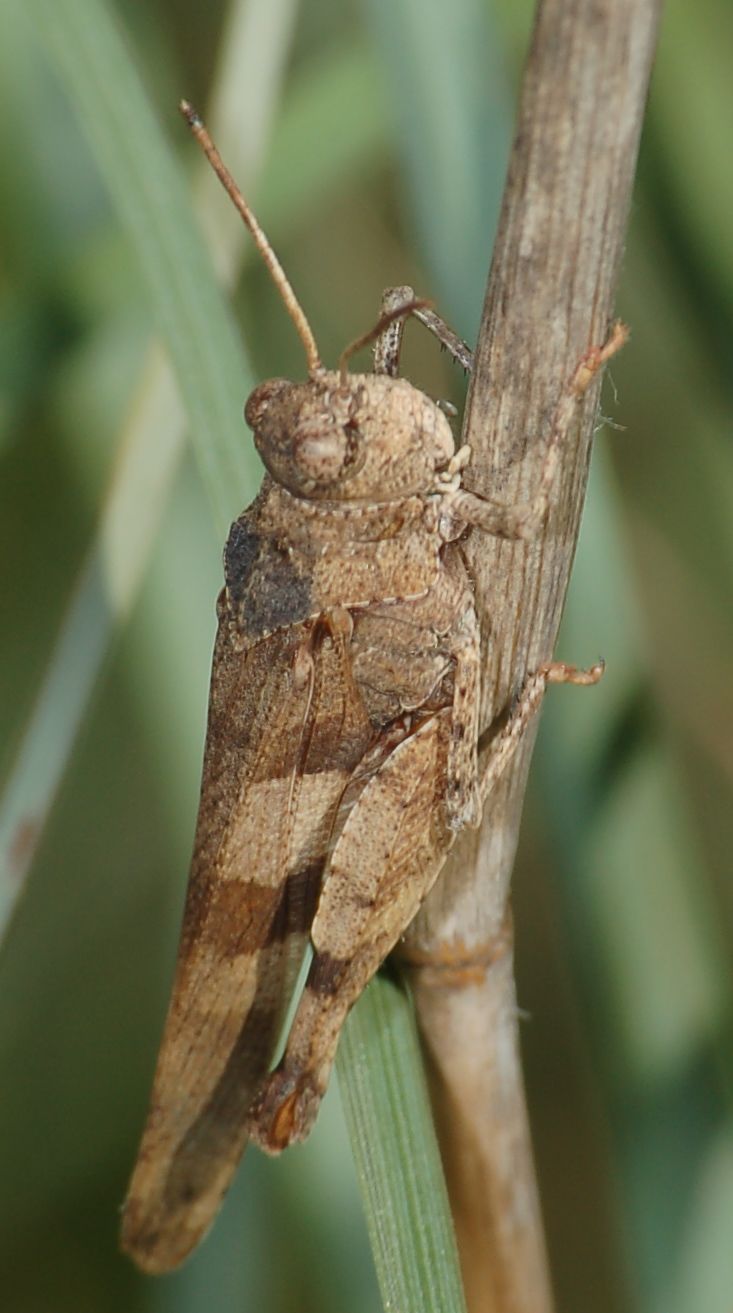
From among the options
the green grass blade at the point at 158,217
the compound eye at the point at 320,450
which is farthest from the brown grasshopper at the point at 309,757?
the green grass blade at the point at 158,217

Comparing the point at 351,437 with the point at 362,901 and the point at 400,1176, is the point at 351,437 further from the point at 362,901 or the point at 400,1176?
the point at 400,1176

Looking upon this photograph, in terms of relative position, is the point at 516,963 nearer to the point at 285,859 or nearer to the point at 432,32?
the point at 285,859

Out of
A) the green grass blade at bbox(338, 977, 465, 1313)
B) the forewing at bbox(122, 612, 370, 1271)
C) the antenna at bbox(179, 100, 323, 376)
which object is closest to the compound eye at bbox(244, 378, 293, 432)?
the antenna at bbox(179, 100, 323, 376)

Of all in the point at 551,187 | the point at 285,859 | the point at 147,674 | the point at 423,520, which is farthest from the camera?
the point at 147,674

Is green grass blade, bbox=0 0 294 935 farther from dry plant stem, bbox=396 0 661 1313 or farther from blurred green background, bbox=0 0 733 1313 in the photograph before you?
dry plant stem, bbox=396 0 661 1313

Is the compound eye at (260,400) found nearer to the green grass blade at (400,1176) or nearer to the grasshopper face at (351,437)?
Answer: the grasshopper face at (351,437)

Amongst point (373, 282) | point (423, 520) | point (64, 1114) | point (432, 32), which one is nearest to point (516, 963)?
point (64, 1114)

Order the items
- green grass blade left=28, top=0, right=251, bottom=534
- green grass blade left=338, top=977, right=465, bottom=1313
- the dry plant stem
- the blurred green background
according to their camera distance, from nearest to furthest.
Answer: the dry plant stem → green grass blade left=338, top=977, right=465, bottom=1313 → green grass blade left=28, top=0, right=251, bottom=534 → the blurred green background
